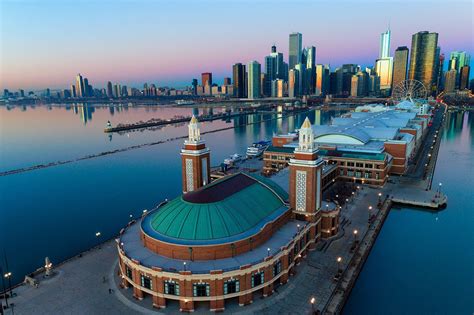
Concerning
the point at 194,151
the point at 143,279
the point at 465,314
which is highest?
the point at 194,151

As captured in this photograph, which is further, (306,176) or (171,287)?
(306,176)

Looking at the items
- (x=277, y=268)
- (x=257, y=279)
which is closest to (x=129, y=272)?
(x=257, y=279)

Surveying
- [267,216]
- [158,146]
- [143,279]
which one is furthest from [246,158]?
[143,279]

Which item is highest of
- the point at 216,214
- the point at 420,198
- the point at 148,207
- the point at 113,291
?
the point at 216,214

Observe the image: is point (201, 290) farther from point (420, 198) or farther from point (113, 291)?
point (420, 198)

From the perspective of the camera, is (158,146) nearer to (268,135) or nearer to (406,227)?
(268,135)

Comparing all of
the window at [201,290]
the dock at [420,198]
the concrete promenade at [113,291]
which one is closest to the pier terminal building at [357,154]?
the dock at [420,198]

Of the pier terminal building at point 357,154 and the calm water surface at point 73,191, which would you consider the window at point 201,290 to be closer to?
the calm water surface at point 73,191
